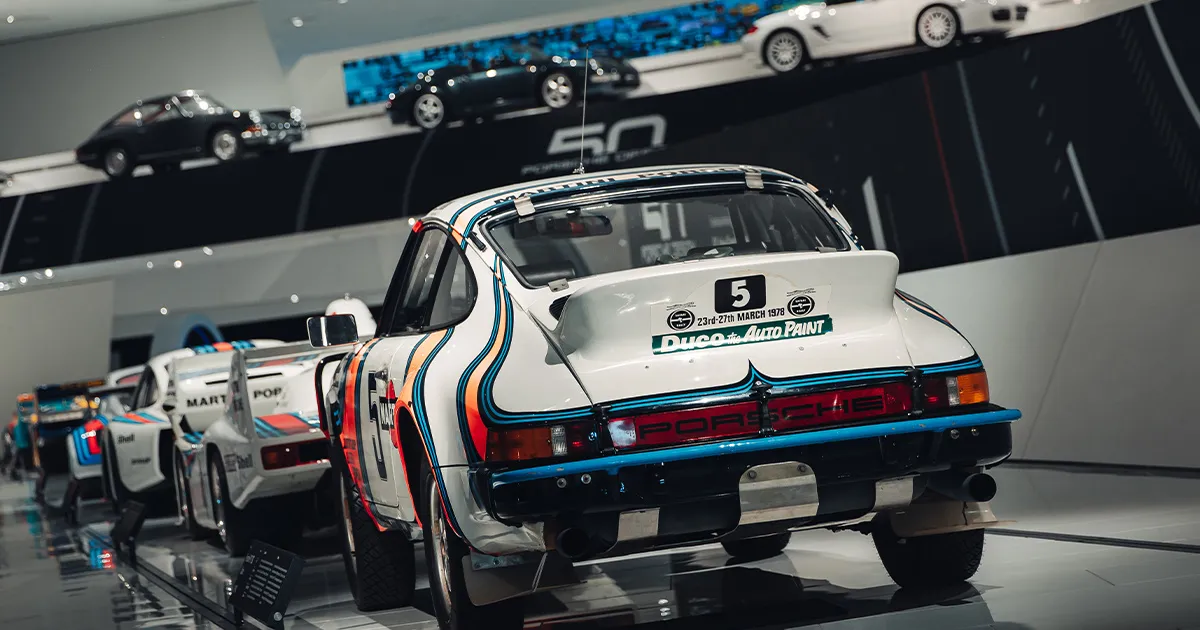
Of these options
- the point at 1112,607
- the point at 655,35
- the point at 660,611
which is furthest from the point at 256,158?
the point at 1112,607

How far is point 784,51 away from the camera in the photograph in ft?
63.1

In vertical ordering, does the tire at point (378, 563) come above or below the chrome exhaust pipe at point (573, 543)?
below

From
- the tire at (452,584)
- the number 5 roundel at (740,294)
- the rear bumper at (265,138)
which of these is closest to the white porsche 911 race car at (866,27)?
the rear bumper at (265,138)

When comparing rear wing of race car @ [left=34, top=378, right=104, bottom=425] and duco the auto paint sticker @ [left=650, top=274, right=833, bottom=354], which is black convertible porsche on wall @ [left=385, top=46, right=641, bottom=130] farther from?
duco the auto paint sticker @ [left=650, top=274, right=833, bottom=354]

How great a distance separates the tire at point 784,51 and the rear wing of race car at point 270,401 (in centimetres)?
1093

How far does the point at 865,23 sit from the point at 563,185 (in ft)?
45.5

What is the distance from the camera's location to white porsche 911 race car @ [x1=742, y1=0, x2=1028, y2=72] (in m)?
17.7

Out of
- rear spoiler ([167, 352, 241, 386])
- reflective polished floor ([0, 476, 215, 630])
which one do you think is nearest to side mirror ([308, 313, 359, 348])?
reflective polished floor ([0, 476, 215, 630])

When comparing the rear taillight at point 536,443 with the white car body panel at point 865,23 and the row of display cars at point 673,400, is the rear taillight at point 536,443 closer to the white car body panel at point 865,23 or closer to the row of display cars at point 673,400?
the row of display cars at point 673,400

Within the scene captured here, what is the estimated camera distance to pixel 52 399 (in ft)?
82.7

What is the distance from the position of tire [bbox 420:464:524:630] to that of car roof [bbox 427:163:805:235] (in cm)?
99

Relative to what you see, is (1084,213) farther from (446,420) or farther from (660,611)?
(446,420)

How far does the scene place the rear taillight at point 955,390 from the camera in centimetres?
470

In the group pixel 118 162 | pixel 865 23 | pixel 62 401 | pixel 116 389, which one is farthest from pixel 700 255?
pixel 62 401
